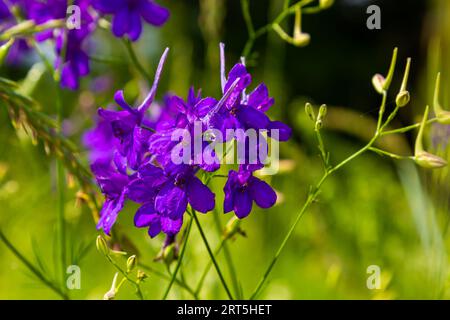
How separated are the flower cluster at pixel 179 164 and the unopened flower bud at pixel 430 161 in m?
0.21

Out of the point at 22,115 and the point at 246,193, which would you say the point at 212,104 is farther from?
the point at 22,115

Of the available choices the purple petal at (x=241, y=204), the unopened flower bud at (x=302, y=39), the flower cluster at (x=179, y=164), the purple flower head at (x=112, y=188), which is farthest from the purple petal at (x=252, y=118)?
the unopened flower bud at (x=302, y=39)

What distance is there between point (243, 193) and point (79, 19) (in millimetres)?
570

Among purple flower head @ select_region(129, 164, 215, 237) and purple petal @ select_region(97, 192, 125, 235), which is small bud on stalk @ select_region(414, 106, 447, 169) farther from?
purple petal @ select_region(97, 192, 125, 235)

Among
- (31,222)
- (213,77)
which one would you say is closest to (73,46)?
(213,77)

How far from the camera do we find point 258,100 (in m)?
1.04

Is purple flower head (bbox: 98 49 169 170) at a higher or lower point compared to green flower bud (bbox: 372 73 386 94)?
lower

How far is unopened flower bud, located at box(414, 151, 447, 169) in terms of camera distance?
3.31 feet

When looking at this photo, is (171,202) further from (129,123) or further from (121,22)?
(121,22)

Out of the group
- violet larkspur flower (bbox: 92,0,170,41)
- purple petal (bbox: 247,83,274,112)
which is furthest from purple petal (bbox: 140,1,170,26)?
purple petal (bbox: 247,83,274,112)

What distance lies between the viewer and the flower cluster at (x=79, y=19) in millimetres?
1276

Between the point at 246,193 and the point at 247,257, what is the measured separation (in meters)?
1.82

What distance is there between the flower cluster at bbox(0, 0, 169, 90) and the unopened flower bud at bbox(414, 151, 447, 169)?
59cm

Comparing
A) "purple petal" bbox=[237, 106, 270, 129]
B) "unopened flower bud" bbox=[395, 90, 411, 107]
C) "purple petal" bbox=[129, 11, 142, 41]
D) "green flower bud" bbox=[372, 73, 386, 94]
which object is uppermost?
"purple petal" bbox=[129, 11, 142, 41]
